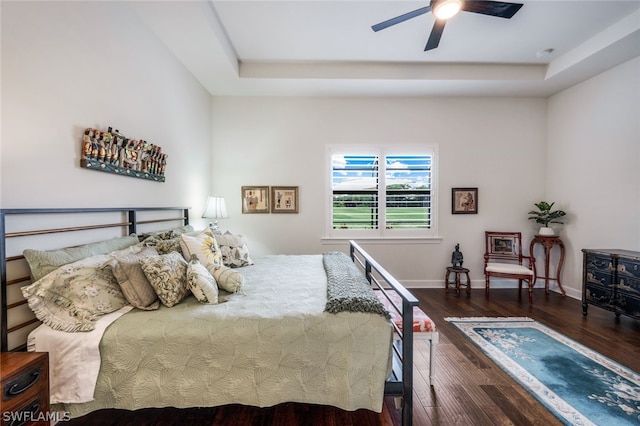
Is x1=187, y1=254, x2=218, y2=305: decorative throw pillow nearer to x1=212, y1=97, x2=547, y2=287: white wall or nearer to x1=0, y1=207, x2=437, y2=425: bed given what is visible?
x1=0, y1=207, x2=437, y2=425: bed

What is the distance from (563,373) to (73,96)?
3979 millimetres

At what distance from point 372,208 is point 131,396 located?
3429 millimetres

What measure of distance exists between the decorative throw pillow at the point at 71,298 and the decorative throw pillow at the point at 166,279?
8.3 inches

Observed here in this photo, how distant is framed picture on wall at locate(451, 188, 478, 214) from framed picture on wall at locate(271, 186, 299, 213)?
2.49 metres

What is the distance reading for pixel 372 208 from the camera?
406 cm

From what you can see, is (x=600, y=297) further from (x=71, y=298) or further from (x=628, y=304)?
(x=71, y=298)

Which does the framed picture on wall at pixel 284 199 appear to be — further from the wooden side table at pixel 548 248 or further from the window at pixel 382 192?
the wooden side table at pixel 548 248

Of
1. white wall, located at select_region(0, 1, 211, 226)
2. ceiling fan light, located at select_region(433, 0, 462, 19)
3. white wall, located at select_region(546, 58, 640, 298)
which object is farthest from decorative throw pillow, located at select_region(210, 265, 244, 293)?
white wall, located at select_region(546, 58, 640, 298)

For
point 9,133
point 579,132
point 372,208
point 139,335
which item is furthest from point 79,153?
point 579,132

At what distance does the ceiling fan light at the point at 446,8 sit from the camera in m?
1.95

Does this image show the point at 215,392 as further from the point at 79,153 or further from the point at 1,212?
the point at 79,153

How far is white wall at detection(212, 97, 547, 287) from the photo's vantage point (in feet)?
13.0

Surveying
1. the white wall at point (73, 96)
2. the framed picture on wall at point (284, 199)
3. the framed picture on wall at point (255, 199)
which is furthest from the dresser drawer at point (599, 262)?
the white wall at point (73, 96)

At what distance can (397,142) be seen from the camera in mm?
4027
